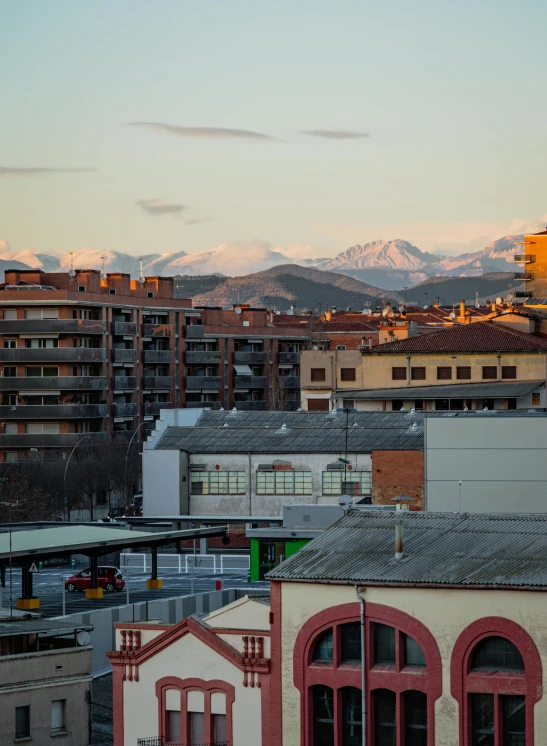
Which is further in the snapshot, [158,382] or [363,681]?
[158,382]

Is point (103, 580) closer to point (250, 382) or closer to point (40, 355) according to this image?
point (40, 355)

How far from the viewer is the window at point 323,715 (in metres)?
32.1

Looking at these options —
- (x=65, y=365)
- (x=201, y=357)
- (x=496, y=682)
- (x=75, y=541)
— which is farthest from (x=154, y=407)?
(x=496, y=682)

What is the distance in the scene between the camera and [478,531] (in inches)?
1326

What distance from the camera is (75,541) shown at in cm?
5194

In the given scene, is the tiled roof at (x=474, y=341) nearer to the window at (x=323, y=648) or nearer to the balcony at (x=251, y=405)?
the balcony at (x=251, y=405)

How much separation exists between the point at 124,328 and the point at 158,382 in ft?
29.5

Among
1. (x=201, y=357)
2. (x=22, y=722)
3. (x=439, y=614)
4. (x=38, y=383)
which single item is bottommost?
(x=22, y=722)

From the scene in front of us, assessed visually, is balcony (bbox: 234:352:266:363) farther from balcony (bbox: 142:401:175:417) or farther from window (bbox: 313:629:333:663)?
window (bbox: 313:629:333:663)

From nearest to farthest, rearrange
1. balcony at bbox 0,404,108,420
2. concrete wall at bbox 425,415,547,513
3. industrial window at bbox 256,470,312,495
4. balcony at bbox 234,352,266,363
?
concrete wall at bbox 425,415,547,513 < industrial window at bbox 256,470,312,495 < balcony at bbox 0,404,108,420 < balcony at bbox 234,352,266,363

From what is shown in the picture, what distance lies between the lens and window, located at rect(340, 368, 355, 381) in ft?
379

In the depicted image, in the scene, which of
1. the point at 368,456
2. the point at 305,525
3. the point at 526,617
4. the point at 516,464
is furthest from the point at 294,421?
the point at 526,617

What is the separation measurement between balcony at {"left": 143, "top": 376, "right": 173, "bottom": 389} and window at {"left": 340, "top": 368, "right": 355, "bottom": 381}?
29272 mm

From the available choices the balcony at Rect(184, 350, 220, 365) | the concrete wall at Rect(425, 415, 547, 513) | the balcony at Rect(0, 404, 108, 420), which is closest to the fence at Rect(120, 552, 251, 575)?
the concrete wall at Rect(425, 415, 547, 513)
